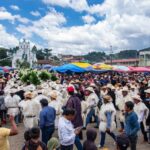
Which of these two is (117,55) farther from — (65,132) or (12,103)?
(65,132)

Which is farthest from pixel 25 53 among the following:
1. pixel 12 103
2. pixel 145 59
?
pixel 12 103

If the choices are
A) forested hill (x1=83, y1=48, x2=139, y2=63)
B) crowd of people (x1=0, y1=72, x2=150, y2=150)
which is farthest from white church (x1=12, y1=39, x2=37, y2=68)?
crowd of people (x1=0, y1=72, x2=150, y2=150)

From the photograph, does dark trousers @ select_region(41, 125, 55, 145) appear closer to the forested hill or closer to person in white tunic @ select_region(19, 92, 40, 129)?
person in white tunic @ select_region(19, 92, 40, 129)

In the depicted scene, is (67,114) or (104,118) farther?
(104,118)

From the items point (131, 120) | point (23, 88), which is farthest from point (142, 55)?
point (131, 120)

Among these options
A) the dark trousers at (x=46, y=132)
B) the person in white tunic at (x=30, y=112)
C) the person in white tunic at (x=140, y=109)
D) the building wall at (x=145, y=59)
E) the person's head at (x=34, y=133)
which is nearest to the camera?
the person's head at (x=34, y=133)

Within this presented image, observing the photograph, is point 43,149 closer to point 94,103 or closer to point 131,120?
point 131,120

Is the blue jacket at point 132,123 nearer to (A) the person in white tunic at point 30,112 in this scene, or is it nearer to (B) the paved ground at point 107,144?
(B) the paved ground at point 107,144

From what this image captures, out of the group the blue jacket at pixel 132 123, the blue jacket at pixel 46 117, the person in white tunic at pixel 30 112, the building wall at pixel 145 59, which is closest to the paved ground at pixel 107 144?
the person in white tunic at pixel 30 112

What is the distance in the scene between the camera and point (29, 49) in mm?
119062

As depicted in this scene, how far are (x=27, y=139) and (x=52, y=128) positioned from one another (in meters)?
3.34

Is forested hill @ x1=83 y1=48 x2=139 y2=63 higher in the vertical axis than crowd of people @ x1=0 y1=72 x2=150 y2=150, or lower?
higher

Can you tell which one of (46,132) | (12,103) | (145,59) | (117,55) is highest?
(117,55)

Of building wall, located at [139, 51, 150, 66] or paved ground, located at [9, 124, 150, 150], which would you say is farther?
building wall, located at [139, 51, 150, 66]
